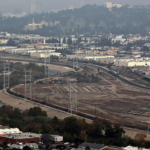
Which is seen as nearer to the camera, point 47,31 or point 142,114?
point 142,114

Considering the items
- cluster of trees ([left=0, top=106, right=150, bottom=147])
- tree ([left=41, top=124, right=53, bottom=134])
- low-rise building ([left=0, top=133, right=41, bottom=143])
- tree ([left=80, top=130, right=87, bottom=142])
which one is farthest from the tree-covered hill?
low-rise building ([left=0, top=133, right=41, bottom=143])

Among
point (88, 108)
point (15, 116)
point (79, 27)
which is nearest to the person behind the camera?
point (15, 116)

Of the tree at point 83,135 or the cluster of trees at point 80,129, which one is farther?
the tree at point 83,135

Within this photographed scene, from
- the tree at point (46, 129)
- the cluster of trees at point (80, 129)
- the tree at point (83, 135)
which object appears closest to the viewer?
the cluster of trees at point (80, 129)

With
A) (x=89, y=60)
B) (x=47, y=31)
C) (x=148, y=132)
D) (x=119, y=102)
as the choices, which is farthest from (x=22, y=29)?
(x=148, y=132)

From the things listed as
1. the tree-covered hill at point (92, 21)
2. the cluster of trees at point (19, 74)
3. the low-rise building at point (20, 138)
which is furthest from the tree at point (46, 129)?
the tree-covered hill at point (92, 21)

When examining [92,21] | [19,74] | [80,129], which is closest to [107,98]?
[80,129]

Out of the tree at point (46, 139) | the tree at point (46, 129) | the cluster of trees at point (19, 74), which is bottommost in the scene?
the cluster of trees at point (19, 74)

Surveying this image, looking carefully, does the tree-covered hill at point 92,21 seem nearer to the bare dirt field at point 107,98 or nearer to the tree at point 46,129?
the bare dirt field at point 107,98

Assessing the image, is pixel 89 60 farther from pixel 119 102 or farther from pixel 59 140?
pixel 59 140
